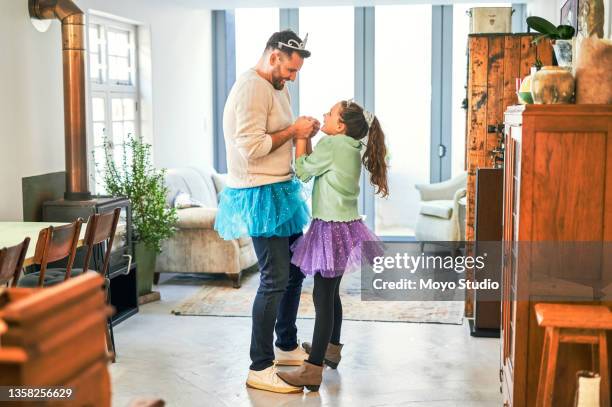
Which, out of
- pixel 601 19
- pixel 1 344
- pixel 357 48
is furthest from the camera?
pixel 357 48

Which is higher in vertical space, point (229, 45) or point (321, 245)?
point (229, 45)

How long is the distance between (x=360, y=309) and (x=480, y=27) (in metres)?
2.16

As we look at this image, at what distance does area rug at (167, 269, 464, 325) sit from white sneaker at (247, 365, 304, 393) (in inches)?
57.8

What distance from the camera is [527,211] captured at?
288 cm

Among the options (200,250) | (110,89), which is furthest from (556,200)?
(110,89)

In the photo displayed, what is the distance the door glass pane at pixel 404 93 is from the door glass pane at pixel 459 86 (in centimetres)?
26

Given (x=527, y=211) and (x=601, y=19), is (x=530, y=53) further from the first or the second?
(x=527, y=211)

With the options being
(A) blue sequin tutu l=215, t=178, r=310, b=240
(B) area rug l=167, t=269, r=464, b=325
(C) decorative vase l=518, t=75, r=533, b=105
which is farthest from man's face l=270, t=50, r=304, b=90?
(B) area rug l=167, t=269, r=464, b=325

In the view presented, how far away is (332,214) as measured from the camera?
3.81 metres

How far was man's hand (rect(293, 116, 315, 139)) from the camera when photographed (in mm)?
3852

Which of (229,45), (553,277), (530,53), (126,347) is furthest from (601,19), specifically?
(229,45)

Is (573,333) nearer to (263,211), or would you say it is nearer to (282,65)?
(263,211)

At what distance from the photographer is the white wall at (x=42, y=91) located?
15.6 ft

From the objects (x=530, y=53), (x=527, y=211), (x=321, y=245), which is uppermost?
(x=530, y=53)
